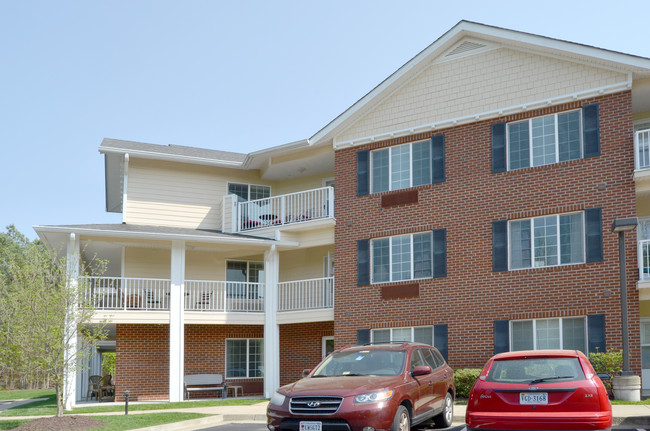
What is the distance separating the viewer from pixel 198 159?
1039 inches

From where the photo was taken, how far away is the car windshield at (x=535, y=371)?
9.84 m

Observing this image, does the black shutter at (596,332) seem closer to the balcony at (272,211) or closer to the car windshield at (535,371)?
the car windshield at (535,371)

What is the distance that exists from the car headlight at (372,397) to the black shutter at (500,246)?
33.8ft

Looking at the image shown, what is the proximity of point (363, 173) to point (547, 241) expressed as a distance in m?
6.34

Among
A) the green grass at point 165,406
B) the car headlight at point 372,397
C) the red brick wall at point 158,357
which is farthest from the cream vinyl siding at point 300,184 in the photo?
the car headlight at point 372,397

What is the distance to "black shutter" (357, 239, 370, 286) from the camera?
901 inches

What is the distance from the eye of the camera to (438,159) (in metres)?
21.9

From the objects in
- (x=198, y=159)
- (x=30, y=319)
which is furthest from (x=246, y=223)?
(x=30, y=319)

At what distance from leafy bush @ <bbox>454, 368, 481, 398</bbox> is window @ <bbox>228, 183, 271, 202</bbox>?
469 inches

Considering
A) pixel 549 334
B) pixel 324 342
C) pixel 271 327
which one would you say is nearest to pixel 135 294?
pixel 271 327

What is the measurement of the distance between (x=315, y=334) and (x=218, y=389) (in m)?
3.84

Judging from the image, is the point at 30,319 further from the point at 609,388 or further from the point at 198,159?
the point at 609,388

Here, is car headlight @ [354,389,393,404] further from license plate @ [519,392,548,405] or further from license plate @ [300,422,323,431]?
license plate @ [519,392,548,405]

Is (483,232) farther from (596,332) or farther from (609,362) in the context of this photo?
(609,362)
